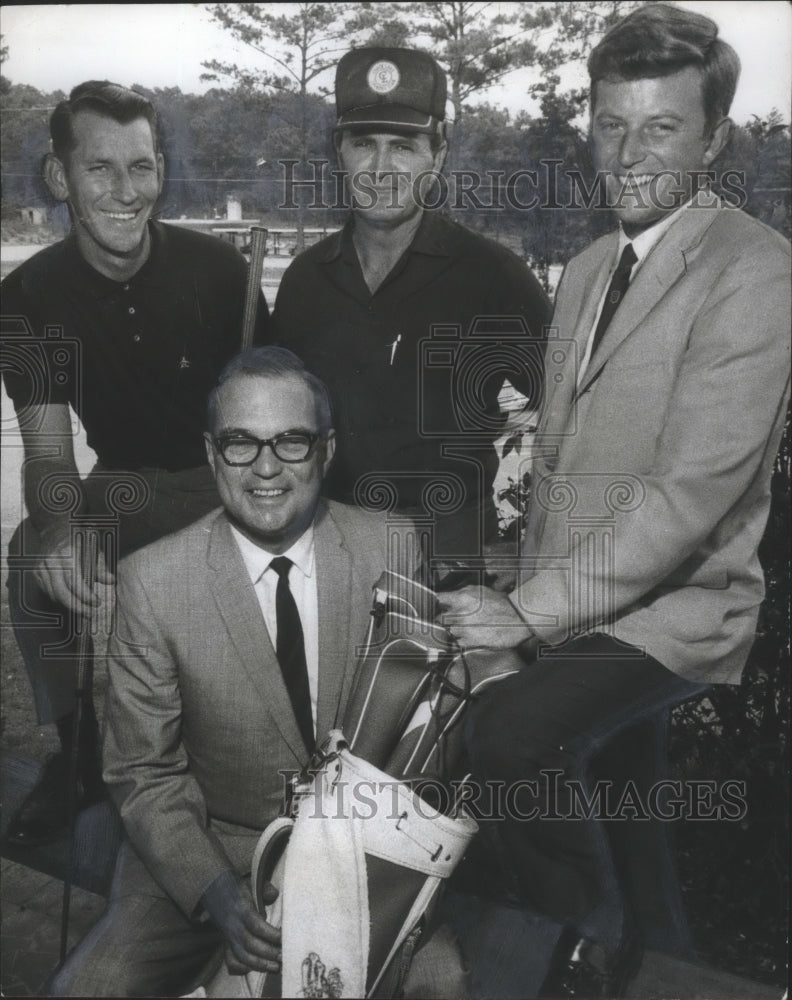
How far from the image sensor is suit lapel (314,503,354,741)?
108 inches

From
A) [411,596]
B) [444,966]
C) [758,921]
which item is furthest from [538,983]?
[411,596]

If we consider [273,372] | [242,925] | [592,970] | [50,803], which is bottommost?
[592,970]

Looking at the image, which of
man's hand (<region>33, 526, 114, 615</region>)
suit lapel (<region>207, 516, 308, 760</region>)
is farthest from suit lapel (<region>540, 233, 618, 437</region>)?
man's hand (<region>33, 526, 114, 615</region>)

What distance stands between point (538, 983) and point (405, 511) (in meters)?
1.35

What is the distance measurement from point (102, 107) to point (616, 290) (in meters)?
1.46

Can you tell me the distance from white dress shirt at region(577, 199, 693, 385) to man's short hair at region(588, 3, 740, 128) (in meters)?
0.26

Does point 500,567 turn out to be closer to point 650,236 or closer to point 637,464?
point 637,464

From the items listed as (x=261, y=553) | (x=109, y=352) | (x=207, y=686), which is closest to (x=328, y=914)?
(x=207, y=686)

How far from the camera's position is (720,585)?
274cm

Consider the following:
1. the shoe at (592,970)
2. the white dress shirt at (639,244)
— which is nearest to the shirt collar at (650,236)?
the white dress shirt at (639,244)

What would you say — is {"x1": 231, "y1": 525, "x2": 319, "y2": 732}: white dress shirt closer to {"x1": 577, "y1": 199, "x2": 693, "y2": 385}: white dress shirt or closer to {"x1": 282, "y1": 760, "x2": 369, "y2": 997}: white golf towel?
{"x1": 282, "y1": 760, "x2": 369, "y2": 997}: white golf towel

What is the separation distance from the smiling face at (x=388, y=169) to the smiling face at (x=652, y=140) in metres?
0.43

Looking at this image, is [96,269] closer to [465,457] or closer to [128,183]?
[128,183]

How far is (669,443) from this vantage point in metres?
2.61
